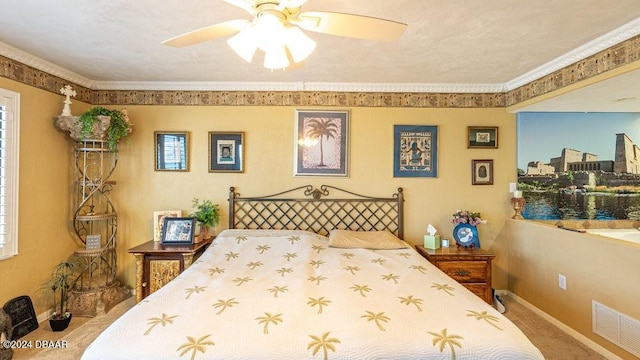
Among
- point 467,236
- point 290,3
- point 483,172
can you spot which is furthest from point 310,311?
point 483,172

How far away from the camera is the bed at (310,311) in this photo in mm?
1435

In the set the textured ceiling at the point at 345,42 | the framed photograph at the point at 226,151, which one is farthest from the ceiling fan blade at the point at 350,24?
the framed photograph at the point at 226,151

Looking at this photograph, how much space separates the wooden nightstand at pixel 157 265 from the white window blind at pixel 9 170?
0.98 m

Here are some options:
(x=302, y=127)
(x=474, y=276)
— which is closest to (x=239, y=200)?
(x=302, y=127)

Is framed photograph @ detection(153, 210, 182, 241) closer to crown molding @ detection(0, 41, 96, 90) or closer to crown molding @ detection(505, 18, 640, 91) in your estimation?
crown molding @ detection(0, 41, 96, 90)

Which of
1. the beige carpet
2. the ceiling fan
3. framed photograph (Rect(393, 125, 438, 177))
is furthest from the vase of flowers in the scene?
the beige carpet

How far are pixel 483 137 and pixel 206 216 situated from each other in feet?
11.4

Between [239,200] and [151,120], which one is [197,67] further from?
[239,200]

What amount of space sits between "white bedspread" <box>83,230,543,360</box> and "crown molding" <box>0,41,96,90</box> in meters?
2.56

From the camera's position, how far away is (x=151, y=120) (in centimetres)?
365

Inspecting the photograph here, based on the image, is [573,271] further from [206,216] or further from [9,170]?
[9,170]

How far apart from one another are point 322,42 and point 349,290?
1998 millimetres

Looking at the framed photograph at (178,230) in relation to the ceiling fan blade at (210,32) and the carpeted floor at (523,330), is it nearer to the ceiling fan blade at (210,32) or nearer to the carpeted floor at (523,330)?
the carpeted floor at (523,330)

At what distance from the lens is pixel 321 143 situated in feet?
11.9
